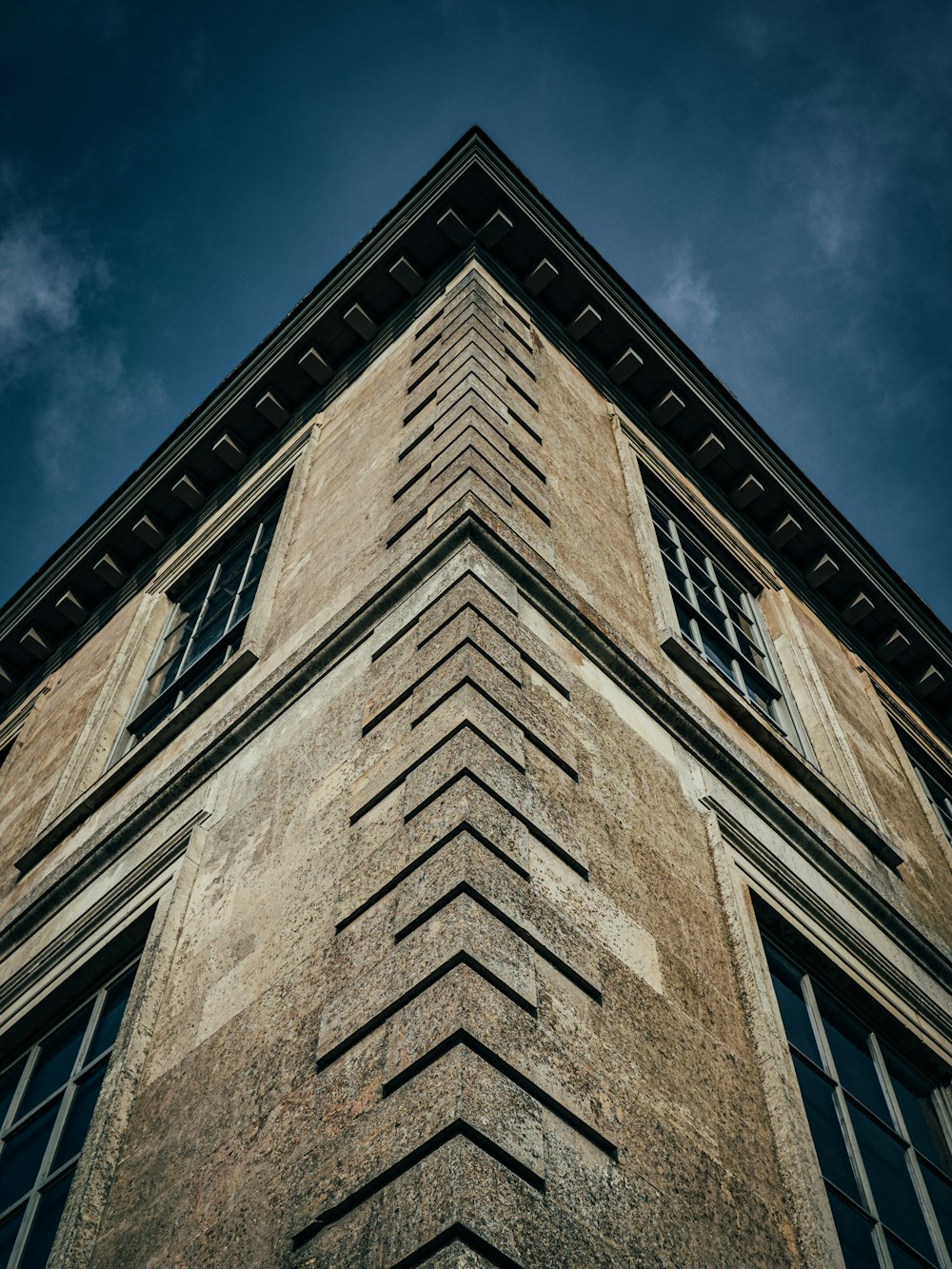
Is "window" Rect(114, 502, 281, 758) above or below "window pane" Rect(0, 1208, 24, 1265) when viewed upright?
above

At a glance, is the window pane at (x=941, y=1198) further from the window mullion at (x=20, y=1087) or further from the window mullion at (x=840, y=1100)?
the window mullion at (x=20, y=1087)

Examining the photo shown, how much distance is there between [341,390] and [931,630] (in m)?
6.63

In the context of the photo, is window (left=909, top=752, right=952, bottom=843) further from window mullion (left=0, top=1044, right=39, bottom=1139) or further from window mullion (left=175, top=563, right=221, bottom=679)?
window mullion (left=0, top=1044, right=39, bottom=1139)

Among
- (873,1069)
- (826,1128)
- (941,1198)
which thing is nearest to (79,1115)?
(826,1128)

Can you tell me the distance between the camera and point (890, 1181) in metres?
5.25

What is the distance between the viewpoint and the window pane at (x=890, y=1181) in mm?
5066

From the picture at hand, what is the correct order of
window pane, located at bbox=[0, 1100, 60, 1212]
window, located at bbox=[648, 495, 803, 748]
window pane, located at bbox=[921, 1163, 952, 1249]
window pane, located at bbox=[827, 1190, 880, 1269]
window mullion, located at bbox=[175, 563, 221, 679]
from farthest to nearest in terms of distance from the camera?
window mullion, located at bbox=[175, 563, 221, 679] < window, located at bbox=[648, 495, 803, 748] < window pane, located at bbox=[921, 1163, 952, 1249] < window pane, located at bbox=[0, 1100, 60, 1212] < window pane, located at bbox=[827, 1190, 880, 1269]

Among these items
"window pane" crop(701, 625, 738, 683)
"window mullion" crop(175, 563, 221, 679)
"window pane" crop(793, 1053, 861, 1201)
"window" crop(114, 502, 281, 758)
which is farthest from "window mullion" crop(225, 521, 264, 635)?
"window pane" crop(793, 1053, 861, 1201)

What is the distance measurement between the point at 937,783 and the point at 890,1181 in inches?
262

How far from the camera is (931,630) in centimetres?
1277

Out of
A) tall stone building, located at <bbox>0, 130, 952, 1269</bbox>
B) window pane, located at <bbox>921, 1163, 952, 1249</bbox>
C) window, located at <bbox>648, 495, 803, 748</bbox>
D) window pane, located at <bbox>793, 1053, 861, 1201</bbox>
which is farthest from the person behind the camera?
window, located at <bbox>648, 495, 803, 748</bbox>

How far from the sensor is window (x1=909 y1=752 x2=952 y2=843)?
11.0 m

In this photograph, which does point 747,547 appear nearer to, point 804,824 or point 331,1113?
point 804,824

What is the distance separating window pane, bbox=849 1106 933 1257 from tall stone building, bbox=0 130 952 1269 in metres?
0.02
